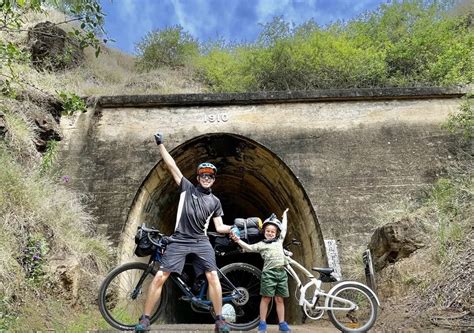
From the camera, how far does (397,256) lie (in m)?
6.07

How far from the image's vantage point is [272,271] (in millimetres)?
4645

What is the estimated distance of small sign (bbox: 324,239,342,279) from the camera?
7.21 metres

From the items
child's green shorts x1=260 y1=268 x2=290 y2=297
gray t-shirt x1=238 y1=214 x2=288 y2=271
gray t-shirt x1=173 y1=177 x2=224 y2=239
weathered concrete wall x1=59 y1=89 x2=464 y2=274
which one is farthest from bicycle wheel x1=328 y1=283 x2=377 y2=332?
weathered concrete wall x1=59 y1=89 x2=464 y2=274

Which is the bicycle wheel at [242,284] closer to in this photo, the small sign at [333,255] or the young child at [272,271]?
the young child at [272,271]

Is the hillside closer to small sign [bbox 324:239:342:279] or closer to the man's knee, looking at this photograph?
small sign [bbox 324:239:342:279]

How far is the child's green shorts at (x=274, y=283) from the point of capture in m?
4.58

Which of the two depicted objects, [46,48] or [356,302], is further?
[46,48]

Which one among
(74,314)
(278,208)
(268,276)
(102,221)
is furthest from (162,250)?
(278,208)

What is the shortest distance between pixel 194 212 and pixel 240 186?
21.5 ft

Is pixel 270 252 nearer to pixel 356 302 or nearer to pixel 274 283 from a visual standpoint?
pixel 274 283

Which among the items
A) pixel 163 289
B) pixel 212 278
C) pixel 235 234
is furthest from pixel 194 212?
pixel 163 289

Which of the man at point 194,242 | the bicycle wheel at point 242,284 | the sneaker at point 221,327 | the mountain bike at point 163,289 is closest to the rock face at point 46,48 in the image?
the mountain bike at point 163,289

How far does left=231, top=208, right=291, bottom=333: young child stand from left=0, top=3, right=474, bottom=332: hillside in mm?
1250

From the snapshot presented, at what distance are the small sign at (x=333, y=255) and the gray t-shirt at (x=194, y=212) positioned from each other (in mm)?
3477
